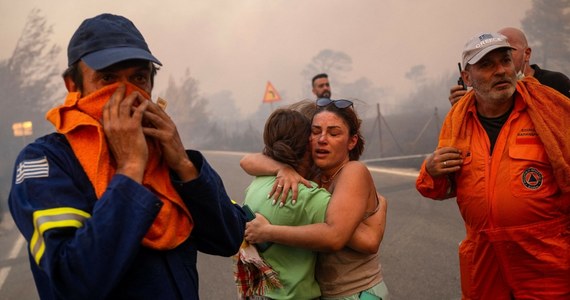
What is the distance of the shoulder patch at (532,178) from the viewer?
2.05 metres

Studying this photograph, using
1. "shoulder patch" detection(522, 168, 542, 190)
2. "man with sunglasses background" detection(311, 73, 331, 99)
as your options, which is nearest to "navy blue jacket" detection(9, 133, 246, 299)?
"shoulder patch" detection(522, 168, 542, 190)

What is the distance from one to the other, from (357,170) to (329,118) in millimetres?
321

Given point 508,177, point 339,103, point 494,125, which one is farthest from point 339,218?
point 494,125

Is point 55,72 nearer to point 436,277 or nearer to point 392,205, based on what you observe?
point 392,205

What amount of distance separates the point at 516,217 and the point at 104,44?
70.8 inches

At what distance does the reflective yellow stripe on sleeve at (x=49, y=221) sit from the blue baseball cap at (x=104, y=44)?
15.7 inches

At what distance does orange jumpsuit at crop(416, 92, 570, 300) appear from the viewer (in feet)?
6.65

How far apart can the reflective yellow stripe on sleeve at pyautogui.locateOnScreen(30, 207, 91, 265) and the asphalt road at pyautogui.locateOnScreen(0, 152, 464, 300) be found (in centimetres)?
341

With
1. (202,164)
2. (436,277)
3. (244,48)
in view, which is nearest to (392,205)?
(436,277)

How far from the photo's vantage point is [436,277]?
436cm

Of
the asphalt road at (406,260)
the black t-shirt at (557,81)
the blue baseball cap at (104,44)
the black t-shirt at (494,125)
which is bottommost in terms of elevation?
the asphalt road at (406,260)

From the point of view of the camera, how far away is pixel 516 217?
6.72 ft

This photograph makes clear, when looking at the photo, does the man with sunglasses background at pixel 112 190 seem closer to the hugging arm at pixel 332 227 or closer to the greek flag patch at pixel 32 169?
the greek flag patch at pixel 32 169

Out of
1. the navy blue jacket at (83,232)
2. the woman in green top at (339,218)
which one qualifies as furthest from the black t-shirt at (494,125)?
the navy blue jacket at (83,232)
